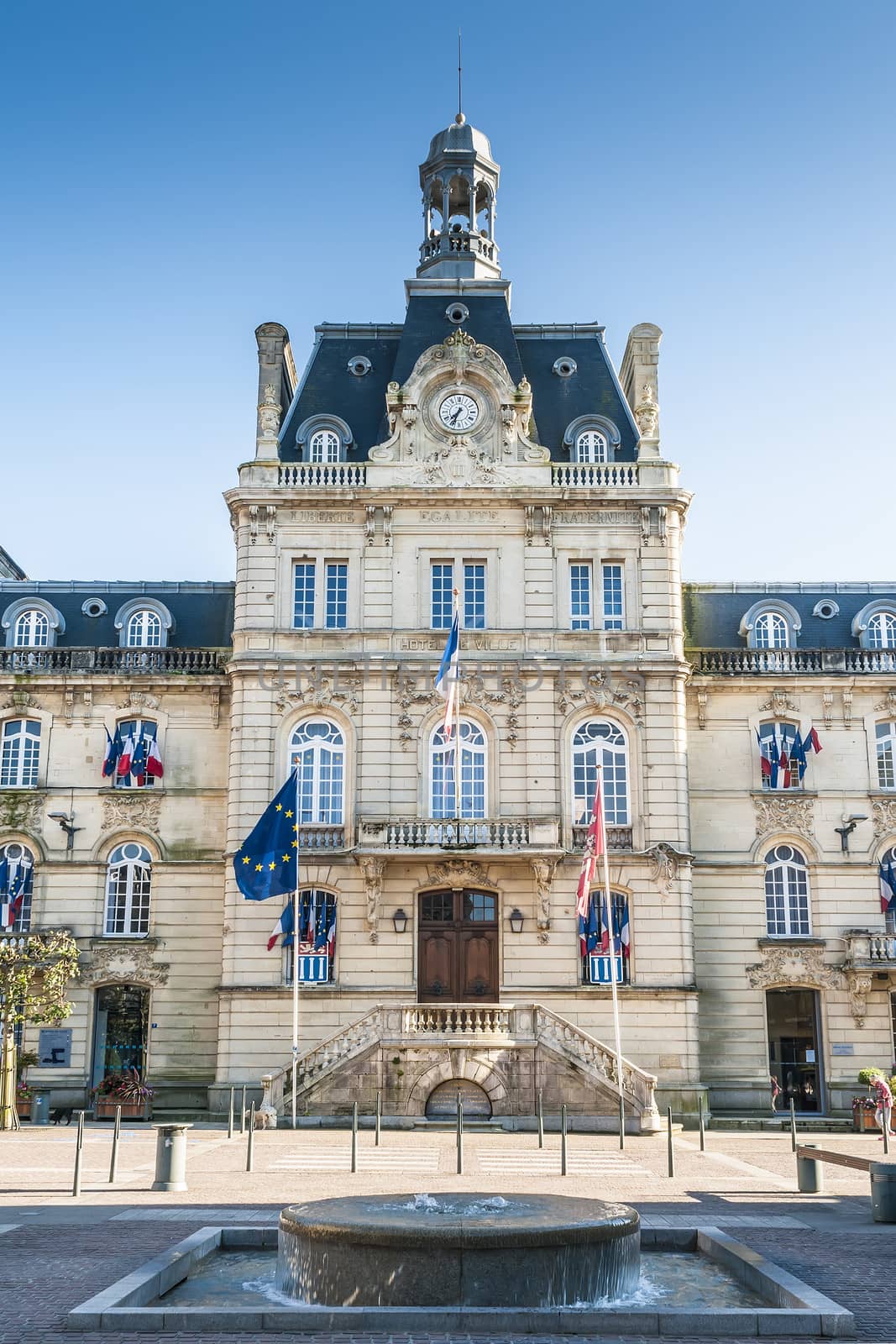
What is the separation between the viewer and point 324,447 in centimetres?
4522

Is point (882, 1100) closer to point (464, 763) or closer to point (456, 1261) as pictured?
point (464, 763)

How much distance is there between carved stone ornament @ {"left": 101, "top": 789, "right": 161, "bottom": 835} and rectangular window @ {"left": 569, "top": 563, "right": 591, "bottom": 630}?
13934 mm

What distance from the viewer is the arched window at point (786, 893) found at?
144 ft

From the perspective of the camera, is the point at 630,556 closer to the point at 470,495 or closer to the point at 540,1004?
the point at 470,495

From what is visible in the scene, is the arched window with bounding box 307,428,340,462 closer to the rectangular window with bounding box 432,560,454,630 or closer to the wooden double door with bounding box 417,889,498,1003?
the rectangular window with bounding box 432,560,454,630

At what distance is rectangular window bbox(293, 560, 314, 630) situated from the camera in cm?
4316

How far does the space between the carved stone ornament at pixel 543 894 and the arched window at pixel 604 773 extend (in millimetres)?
2178

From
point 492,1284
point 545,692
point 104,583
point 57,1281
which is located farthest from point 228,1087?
point 492,1284

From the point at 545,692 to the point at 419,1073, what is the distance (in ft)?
38.7

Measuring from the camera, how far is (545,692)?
42.2 metres

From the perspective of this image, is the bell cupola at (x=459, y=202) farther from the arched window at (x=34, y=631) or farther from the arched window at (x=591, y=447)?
the arched window at (x=34, y=631)

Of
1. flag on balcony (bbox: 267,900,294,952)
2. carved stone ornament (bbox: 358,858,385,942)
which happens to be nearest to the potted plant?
flag on balcony (bbox: 267,900,294,952)

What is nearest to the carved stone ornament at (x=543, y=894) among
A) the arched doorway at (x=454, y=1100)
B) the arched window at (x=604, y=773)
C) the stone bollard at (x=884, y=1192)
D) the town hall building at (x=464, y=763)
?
the town hall building at (x=464, y=763)

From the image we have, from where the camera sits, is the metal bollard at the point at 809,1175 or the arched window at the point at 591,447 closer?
the metal bollard at the point at 809,1175
